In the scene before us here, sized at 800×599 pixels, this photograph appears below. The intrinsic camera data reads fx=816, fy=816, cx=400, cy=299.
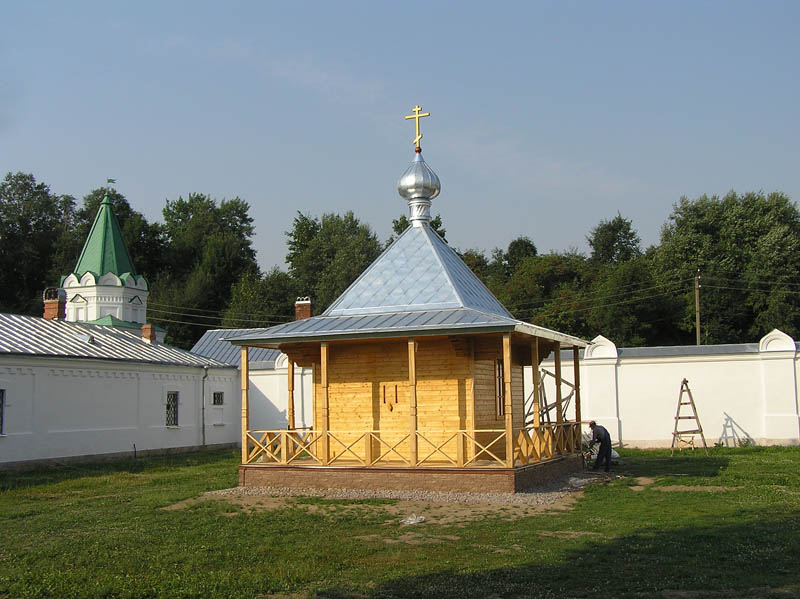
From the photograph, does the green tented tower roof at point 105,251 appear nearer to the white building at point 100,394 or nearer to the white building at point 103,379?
the white building at point 103,379

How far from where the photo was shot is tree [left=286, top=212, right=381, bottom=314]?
170 ft

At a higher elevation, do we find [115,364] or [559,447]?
[115,364]

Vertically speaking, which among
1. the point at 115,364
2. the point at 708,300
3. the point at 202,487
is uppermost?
the point at 708,300

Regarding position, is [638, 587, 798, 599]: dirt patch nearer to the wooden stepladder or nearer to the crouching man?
the crouching man

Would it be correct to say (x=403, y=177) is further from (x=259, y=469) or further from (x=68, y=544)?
(x=68, y=544)

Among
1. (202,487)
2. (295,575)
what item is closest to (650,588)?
(295,575)

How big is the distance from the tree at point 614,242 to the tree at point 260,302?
67.3ft

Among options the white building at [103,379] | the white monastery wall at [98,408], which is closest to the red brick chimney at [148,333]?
the white building at [103,379]

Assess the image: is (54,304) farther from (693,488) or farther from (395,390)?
(693,488)

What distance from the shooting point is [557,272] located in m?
49.0

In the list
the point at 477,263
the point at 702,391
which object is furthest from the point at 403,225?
the point at 702,391

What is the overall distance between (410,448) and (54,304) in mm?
17587

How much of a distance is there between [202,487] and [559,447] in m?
7.31

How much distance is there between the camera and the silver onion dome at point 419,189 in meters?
18.7
